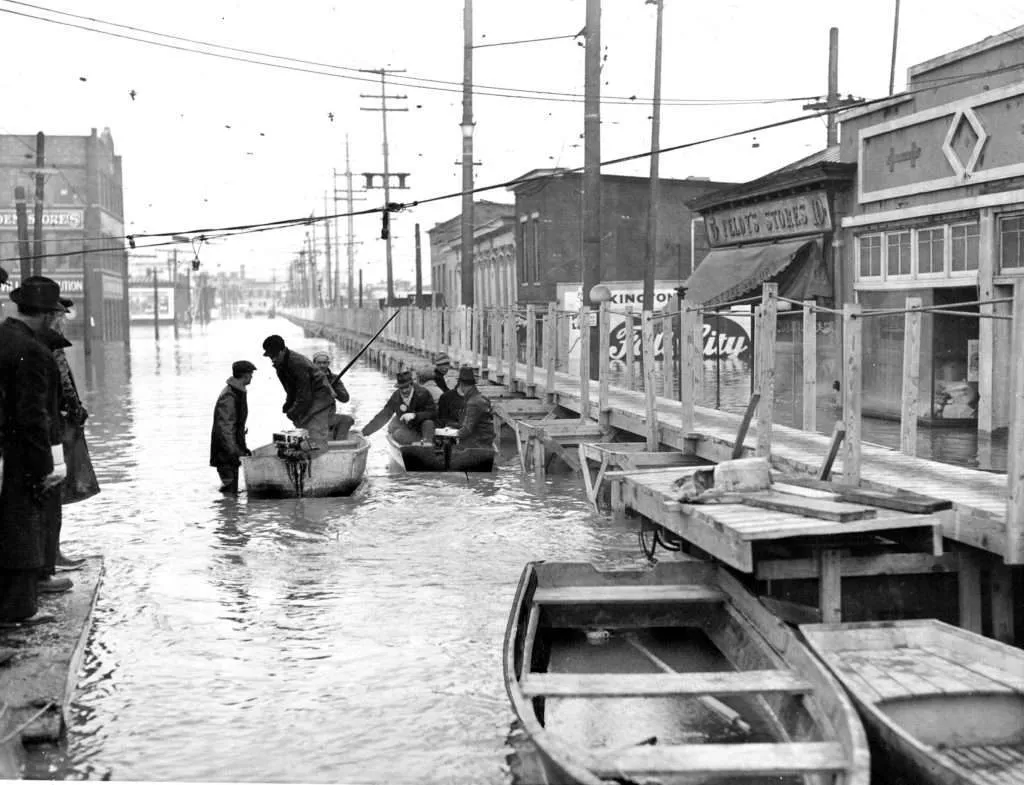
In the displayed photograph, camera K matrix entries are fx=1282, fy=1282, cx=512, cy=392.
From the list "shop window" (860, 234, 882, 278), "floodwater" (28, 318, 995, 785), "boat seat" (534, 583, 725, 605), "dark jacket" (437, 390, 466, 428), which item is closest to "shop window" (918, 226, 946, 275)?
"shop window" (860, 234, 882, 278)

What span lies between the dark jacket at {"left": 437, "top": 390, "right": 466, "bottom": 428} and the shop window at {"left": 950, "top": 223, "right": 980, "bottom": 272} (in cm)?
726

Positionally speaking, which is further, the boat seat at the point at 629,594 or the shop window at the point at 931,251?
the shop window at the point at 931,251

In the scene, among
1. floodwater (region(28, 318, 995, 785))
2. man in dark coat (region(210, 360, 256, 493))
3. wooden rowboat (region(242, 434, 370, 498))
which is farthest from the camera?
wooden rowboat (region(242, 434, 370, 498))

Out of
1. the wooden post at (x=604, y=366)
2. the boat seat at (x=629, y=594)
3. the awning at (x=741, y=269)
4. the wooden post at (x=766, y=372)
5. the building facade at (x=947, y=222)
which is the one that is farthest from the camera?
the awning at (x=741, y=269)

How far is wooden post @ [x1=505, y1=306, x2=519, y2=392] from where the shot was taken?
24.4 metres

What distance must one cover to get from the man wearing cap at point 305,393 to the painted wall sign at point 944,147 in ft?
28.7

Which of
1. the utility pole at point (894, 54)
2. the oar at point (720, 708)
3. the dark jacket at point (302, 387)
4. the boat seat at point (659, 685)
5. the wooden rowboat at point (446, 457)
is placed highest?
the utility pole at point (894, 54)

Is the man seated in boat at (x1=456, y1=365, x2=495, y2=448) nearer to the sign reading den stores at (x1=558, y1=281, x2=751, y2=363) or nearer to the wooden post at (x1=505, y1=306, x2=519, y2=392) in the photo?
the wooden post at (x1=505, y1=306, x2=519, y2=392)

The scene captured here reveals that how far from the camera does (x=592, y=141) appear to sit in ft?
63.8

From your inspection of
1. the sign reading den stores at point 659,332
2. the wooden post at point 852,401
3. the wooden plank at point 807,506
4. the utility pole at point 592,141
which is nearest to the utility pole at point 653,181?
the sign reading den stores at point 659,332

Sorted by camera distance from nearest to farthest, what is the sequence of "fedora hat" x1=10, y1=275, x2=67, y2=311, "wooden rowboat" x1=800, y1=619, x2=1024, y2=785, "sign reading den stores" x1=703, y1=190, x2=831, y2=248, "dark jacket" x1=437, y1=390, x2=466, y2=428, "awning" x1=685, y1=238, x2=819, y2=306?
"wooden rowboat" x1=800, y1=619, x2=1024, y2=785, "fedora hat" x1=10, y1=275, x2=67, y2=311, "dark jacket" x1=437, y1=390, x2=466, y2=428, "sign reading den stores" x1=703, y1=190, x2=831, y2=248, "awning" x1=685, y1=238, x2=819, y2=306

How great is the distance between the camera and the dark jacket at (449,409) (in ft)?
63.1

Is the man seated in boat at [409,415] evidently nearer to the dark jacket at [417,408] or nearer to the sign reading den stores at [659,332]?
the dark jacket at [417,408]

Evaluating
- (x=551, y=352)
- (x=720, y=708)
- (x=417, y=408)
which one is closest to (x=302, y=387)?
(x=417, y=408)
